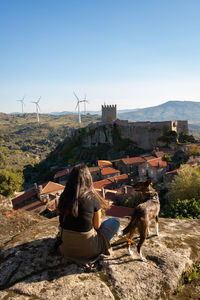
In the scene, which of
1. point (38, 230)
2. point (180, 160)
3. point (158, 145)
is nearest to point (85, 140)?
point (158, 145)

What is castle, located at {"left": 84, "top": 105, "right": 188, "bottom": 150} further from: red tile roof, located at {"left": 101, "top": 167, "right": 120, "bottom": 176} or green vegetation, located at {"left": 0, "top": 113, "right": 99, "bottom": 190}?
green vegetation, located at {"left": 0, "top": 113, "right": 99, "bottom": 190}

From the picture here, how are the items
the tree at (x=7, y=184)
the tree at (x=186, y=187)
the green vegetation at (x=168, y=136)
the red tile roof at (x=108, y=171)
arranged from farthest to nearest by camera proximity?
the green vegetation at (x=168, y=136), the red tile roof at (x=108, y=171), the tree at (x=7, y=184), the tree at (x=186, y=187)

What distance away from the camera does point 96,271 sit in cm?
442

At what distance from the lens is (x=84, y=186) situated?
14.1ft

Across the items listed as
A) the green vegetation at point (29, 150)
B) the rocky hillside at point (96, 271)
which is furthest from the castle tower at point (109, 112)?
the rocky hillside at point (96, 271)

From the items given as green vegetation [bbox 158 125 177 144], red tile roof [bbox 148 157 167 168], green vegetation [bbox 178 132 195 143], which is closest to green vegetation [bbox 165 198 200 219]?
red tile roof [bbox 148 157 167 168]

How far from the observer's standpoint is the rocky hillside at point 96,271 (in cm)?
388

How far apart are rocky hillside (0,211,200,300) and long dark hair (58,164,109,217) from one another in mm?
1393

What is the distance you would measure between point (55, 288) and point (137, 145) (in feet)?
219

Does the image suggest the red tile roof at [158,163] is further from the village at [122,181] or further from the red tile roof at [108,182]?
the red tile roof at [108,182]

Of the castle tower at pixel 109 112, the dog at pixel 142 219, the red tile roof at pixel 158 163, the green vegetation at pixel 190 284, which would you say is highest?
the castle tower at pixel 109 112

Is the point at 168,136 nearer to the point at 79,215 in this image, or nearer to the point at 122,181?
the point at 122,181

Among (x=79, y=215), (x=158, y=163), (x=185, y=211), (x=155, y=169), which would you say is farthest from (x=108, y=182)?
(x=79, y=215)

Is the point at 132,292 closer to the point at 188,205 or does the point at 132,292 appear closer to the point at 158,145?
the point at 188,205
